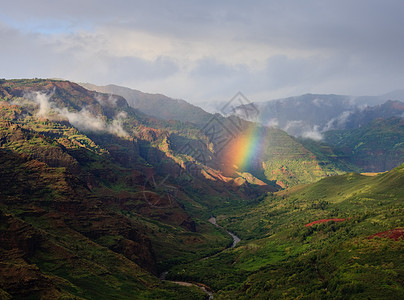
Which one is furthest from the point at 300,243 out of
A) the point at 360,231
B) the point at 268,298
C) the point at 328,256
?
the point at 268,298

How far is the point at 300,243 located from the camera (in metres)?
193

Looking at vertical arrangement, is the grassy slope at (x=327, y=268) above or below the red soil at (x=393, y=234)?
below

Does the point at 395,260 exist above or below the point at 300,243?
above

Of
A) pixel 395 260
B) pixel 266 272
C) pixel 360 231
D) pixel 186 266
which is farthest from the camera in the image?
pixel 186 266

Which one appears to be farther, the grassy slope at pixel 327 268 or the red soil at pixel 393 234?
the red soil at pixel 393 234

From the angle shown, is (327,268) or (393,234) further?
(393,234)

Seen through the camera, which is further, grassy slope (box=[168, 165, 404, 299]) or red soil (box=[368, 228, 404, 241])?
red soil (box=[368, 228, 404, 241])

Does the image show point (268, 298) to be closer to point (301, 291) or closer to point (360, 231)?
point (301, 291)

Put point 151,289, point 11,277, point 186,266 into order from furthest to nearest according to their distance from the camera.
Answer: point 186,266
point 151,289
point 11,277

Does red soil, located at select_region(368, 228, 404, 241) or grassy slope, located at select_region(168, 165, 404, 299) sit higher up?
red soil, located at select_region(368, 228, 404, 241)

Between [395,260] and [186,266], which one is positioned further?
[186,266]

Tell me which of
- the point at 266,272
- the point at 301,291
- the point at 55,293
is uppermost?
the point at 55,293

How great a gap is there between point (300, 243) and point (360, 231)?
3875cm

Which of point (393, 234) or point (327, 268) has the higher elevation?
point (393, 234)
